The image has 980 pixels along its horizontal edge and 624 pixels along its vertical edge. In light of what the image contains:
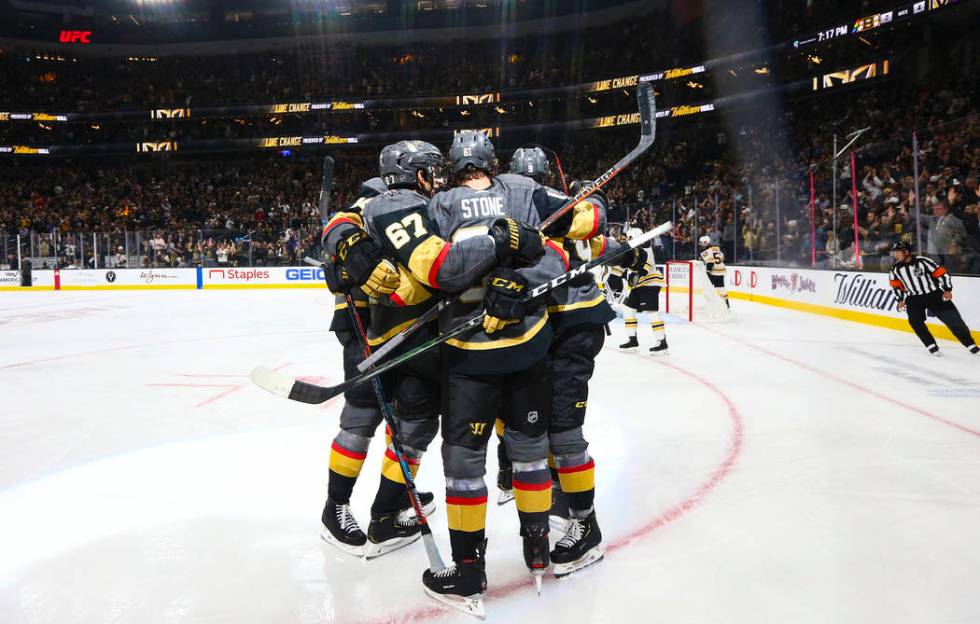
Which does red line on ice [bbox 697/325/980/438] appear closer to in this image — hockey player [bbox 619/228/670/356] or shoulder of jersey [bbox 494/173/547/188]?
hockey player [bbox 619/228/670/356]

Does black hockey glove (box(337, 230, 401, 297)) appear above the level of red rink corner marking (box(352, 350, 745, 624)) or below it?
above

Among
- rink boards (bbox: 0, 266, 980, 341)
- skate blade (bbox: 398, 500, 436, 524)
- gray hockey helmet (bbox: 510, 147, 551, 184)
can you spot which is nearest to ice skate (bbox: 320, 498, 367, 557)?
skate blade (bbox: 398, 500, 436, 524)

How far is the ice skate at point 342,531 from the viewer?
2.60 metres

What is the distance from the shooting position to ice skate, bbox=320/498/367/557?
2.60 m

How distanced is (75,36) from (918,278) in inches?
1400

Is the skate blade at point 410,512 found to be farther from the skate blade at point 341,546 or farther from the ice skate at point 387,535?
the skate blade at point 341,546

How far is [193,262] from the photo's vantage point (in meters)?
19.2

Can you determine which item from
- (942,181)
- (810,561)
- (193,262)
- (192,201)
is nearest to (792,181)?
(942,181)

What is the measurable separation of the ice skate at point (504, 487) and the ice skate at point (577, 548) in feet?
2.01

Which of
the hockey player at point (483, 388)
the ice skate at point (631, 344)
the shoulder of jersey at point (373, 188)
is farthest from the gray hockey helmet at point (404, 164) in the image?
the ice skate at point (631, 344)

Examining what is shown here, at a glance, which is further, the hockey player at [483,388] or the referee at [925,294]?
the referee at [925,294]

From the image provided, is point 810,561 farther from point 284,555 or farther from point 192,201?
point 192,201

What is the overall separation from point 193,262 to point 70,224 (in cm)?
1067

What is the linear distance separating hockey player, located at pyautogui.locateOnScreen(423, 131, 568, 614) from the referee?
6.41m
